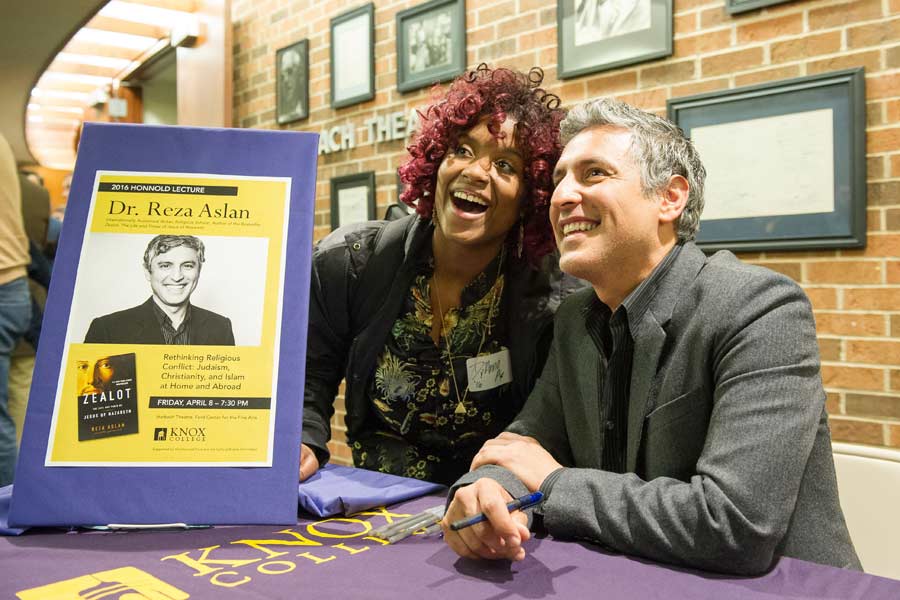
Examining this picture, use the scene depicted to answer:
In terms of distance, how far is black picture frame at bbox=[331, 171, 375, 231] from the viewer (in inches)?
149

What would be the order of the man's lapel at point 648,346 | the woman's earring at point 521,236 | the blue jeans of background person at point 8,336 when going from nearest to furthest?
the man's lapel at point 648,346
the woman's earring at point 521,236
the blue jeans of background person at point 8,336

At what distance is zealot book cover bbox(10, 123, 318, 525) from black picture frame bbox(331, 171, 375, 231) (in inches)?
104

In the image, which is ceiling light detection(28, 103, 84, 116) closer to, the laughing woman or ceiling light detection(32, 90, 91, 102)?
ceiling light detection(32, 90, 91, 102)

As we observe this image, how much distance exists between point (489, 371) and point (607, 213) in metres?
0.49

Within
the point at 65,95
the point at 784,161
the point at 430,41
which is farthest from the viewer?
the point at 65,95

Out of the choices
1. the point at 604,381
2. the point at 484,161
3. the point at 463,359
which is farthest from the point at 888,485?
→ the point at 484,161

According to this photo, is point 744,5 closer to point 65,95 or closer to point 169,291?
point 169,291

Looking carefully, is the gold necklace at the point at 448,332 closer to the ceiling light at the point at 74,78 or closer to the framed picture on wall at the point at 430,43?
the framed picture on wall at the point at 430,43

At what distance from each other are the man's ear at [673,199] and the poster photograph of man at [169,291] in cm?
67

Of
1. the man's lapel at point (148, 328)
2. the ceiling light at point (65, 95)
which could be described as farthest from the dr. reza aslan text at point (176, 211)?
the ceiling light at point (65, 95)

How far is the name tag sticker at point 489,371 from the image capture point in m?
1.53

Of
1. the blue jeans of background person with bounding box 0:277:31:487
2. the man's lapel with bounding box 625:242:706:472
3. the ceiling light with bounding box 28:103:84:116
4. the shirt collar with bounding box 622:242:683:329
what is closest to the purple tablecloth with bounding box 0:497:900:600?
the man's lapel with bounding box 625:242:706:472

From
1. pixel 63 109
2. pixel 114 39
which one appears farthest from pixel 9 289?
pixel 63 109

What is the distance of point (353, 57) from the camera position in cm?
387
